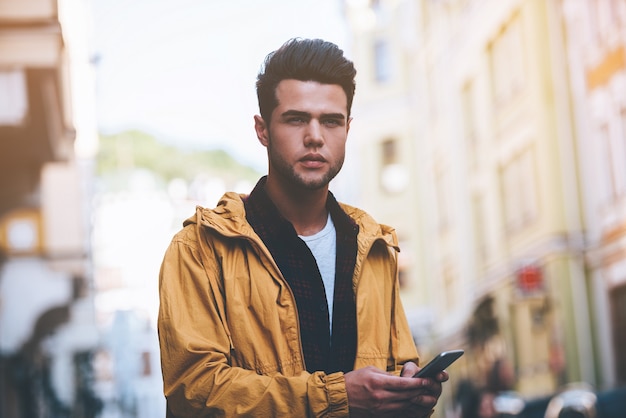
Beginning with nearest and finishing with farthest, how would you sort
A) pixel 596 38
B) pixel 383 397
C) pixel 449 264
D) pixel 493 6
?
pixel 383 397, pixel 596 38, pixel 493 6, pixel 449 264

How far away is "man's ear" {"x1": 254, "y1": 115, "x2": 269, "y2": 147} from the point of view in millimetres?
3160

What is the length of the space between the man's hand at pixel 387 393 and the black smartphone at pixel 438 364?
0.06 ft

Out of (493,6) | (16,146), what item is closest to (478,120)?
(493,6)

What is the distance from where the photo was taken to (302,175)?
3.05 metres

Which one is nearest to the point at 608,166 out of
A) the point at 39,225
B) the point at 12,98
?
the point at 39,225

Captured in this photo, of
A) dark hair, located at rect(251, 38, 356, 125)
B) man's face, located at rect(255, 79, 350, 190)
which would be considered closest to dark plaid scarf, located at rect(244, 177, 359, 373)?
man's face, located at rect(255, 79, 350, 190)

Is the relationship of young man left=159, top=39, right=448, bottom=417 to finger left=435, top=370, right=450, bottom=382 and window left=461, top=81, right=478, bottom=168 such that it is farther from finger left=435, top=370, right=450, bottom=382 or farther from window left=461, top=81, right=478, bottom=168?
window left=461, top=81, right=478, bottom=168

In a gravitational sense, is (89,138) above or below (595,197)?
above

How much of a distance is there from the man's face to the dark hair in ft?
0.06

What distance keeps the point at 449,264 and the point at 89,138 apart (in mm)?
12826

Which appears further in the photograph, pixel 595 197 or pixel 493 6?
pixel 493 6

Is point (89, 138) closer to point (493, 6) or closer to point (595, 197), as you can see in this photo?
point (493, 6)

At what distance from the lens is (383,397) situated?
9.09ft

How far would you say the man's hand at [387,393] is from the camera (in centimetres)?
278
